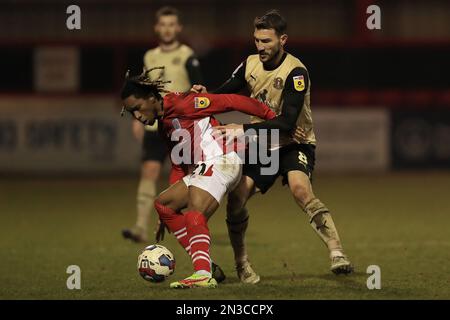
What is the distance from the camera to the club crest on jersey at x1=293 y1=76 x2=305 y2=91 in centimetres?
754

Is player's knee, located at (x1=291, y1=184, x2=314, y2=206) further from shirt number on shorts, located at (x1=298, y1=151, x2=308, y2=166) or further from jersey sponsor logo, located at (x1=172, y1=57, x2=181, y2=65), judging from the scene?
jersey sponsor logo, located at (x1=172, y1=57, x2=181, y2=65)

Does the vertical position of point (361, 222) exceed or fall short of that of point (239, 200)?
it falls short

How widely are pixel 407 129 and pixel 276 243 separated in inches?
355

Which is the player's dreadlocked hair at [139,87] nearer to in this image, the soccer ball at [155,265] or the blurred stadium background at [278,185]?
the soccer ball at [155,265]

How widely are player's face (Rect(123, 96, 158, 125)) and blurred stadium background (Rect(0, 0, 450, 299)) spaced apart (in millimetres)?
1209

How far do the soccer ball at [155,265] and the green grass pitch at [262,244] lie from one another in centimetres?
10

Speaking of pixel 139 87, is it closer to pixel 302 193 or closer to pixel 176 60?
pixel 302 193

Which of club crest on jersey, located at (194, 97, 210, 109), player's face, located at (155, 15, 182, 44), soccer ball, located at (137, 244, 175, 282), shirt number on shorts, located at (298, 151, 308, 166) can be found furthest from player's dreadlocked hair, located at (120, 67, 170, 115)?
player's face, located at (155, 15, 182, 44)

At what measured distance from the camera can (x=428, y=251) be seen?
9211 mm

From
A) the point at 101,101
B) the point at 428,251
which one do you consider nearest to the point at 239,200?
the point at 428,251

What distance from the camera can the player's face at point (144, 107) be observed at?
23.7ft

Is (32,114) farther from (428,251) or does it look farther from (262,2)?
(428,251)

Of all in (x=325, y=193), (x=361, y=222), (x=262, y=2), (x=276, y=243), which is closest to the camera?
(x=276, y=243)

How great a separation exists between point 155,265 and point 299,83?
1.68 metres
